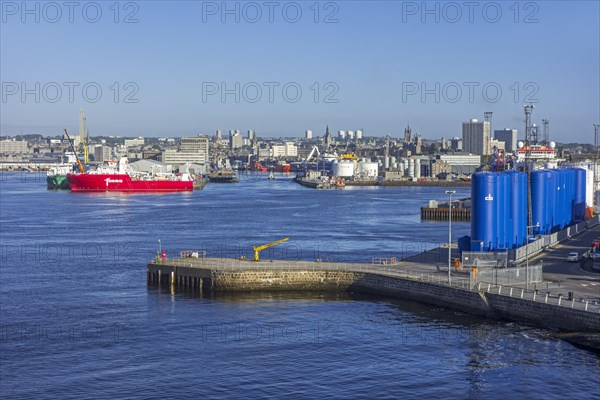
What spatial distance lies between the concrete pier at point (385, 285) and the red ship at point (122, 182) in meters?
88.4

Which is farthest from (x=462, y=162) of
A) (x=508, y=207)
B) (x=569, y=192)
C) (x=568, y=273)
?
(x=568, y=273)

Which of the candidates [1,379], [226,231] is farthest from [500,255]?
[226,231]

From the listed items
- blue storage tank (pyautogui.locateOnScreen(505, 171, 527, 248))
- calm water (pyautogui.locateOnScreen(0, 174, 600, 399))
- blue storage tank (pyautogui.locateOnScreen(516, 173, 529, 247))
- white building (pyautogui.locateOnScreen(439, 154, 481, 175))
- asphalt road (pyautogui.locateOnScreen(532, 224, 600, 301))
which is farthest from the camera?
white building (pyautogui.locateOnScreen(439, 154, 481, 175))

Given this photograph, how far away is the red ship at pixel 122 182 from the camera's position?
4948 inches

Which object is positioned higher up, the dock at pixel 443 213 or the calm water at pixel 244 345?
the dock at pixel 443 213

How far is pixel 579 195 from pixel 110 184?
8210cm

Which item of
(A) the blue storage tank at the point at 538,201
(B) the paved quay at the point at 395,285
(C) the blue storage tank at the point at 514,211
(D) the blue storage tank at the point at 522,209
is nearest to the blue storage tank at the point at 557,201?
(A) the blue storage tank at the point at 538,201

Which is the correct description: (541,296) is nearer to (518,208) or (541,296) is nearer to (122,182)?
(518,208)

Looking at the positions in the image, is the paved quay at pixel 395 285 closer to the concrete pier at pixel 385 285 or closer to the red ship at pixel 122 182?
the concrete pier at pixel 385 285

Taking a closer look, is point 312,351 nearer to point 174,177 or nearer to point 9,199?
point 9,199

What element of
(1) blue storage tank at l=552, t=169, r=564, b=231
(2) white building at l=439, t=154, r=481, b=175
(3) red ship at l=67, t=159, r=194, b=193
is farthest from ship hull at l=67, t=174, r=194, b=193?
(1) blue storage tank at l=552, t=169, r=564, b=231

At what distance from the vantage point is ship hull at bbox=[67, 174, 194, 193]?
125625mm

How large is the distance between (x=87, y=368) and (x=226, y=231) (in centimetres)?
3877

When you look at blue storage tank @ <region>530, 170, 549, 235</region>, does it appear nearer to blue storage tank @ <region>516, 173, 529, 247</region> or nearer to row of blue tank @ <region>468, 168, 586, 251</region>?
row of blue tank @ <region>468, 168, 586, 251</region>
